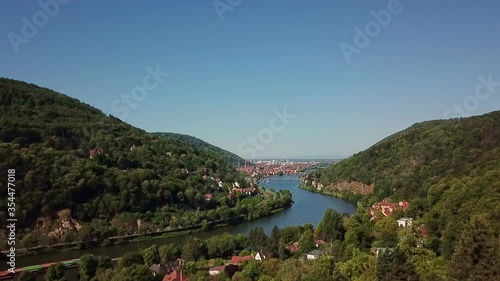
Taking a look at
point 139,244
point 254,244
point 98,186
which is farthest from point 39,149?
point 254,244

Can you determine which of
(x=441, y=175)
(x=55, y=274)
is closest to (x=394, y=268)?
(x=55, y=274)

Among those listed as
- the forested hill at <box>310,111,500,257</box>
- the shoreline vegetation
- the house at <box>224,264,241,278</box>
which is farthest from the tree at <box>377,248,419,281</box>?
the shoreline vegetation

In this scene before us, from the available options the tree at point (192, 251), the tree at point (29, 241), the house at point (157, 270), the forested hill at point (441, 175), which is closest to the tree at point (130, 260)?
the house at point (157, 270)

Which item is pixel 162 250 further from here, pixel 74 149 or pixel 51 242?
pixel 74 149

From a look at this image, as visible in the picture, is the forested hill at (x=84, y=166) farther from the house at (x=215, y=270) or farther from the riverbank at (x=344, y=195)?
the house at (x=215, y=270)

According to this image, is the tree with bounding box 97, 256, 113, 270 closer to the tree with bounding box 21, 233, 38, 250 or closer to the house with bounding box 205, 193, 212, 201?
the tree with bounding box 21, 233, 38, 250

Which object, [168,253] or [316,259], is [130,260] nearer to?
[168,253]
